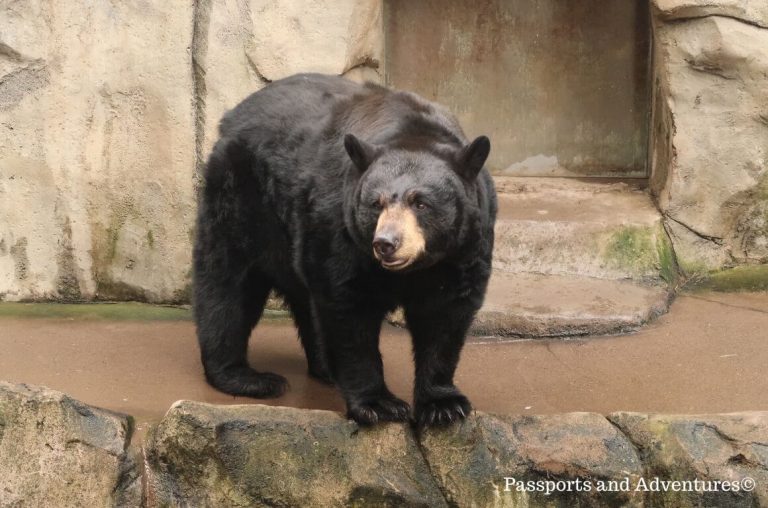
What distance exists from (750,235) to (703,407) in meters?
2.80

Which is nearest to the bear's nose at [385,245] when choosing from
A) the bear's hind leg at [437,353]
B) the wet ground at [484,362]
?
the bear's hind leg at [437,353]

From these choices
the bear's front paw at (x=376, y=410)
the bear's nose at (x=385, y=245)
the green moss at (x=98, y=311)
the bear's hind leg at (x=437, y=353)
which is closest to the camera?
the bear's nose at (x=385, y=245)

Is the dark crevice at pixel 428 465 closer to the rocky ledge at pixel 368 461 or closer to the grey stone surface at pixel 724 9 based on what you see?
the rocky ledge at pixel 368 461

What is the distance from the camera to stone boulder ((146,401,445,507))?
508cm

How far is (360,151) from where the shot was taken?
5.12 m

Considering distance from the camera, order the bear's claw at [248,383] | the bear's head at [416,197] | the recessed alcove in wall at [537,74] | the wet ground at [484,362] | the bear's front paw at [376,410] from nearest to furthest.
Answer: the bear's head at [416,197]
the bear's front paw at [376,410]
the wet ground at [484,362]
the bear's claw at [248,383]
the recessed alcove in wall at [537,74]

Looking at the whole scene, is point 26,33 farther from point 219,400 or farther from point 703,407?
point 703,407

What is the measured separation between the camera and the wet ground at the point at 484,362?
6.33m

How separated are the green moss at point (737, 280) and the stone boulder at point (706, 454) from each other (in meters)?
3.30

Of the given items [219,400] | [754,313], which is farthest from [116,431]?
[754,313]

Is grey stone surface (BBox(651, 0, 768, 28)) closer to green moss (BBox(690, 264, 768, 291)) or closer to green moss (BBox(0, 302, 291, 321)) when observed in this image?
green moss (BBox(690, 264, 768, 291))

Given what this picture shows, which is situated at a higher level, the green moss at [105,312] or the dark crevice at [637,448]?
the dark crevice at [637,448]

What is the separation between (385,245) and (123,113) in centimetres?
390

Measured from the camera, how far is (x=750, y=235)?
8.55 m
